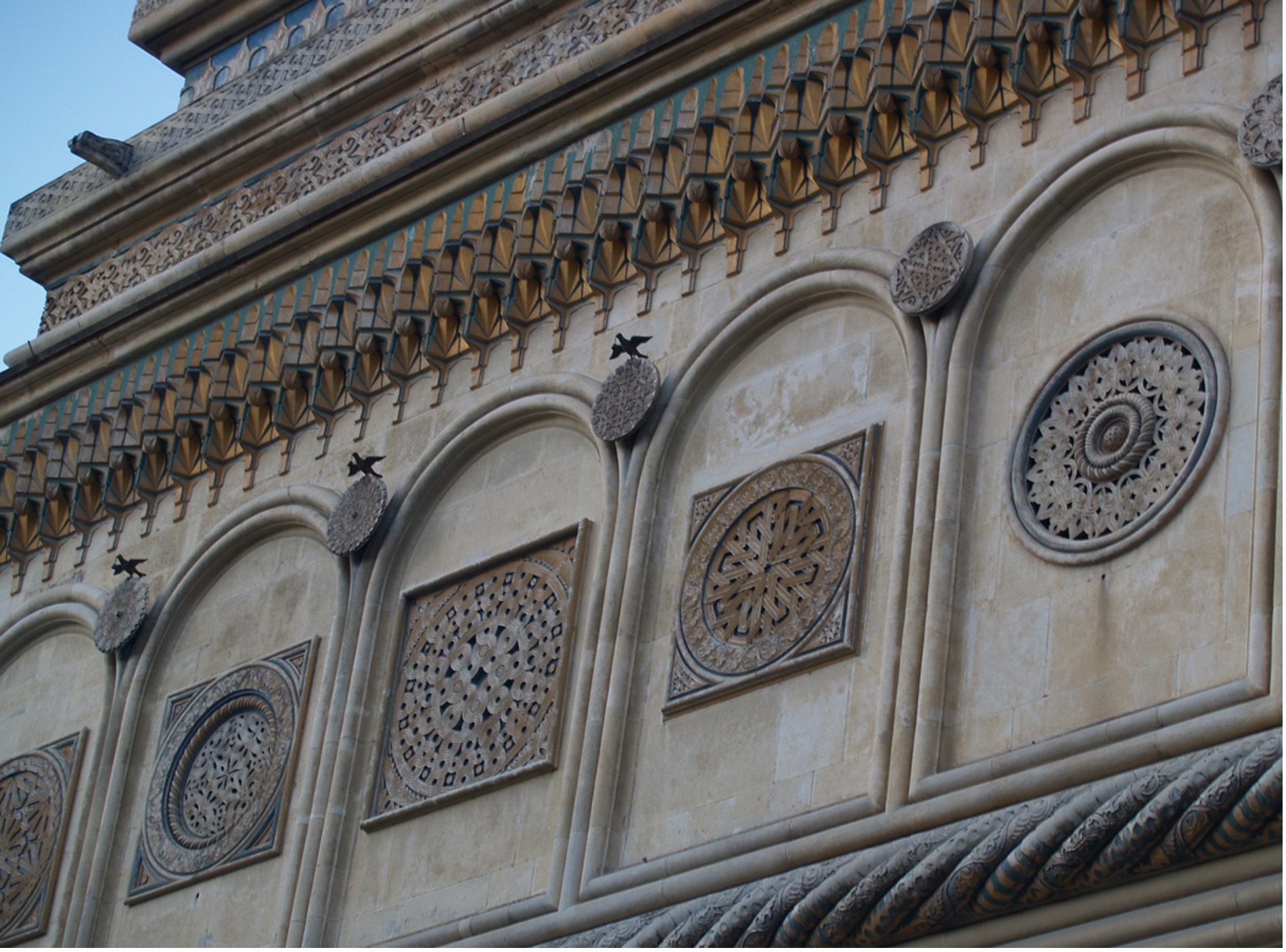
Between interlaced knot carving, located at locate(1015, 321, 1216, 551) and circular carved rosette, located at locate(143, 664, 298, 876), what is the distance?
138 inches

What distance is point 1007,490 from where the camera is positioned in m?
8.55

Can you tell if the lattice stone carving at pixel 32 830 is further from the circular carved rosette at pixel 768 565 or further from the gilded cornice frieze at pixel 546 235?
the circular carved rosette at pixel 768 565

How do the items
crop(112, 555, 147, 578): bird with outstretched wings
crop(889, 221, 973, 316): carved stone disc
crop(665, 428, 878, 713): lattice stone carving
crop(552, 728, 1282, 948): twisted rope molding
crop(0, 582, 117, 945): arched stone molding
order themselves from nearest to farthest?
crop(552, 728, 1282, 948): twisted rope molding, crop(665, 428, 878, 713): lattice stone carving, crop(889, 221, 973, 316): carved stone disc, crop(0, 582, 117, 945): arched stone molding, crop(112, 555, 147, 578): bird with outstretched wings

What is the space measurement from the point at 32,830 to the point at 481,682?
8.82 ft

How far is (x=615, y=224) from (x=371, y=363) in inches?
55.9

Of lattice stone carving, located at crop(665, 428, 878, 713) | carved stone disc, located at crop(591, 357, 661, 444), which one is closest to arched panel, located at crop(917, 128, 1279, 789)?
lattice stone carving, located at crop(665, 428, 878, 713)

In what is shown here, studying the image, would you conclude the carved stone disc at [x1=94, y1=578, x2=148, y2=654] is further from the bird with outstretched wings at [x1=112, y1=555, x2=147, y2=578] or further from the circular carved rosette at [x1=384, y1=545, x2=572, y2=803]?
the circular carved rosette at [x1=384, y1=545, x2=572, y2=803]

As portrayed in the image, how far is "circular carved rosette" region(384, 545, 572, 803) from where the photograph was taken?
9688 millimetres

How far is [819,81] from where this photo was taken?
32.6 feet

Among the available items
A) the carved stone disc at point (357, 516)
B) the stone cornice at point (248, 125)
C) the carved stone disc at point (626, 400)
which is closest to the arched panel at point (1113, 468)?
the carved stone disc at point (626, 400)

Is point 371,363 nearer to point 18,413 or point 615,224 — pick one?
point 615,224

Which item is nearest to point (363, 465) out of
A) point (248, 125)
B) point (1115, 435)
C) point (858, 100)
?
point (858, 100)

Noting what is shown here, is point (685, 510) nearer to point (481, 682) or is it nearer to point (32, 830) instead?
point (481, 682)

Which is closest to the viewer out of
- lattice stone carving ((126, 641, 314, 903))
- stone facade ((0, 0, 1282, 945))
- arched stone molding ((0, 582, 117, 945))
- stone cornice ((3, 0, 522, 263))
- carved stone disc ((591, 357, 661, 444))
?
stone facade ((0, 0, 1282, 945))
